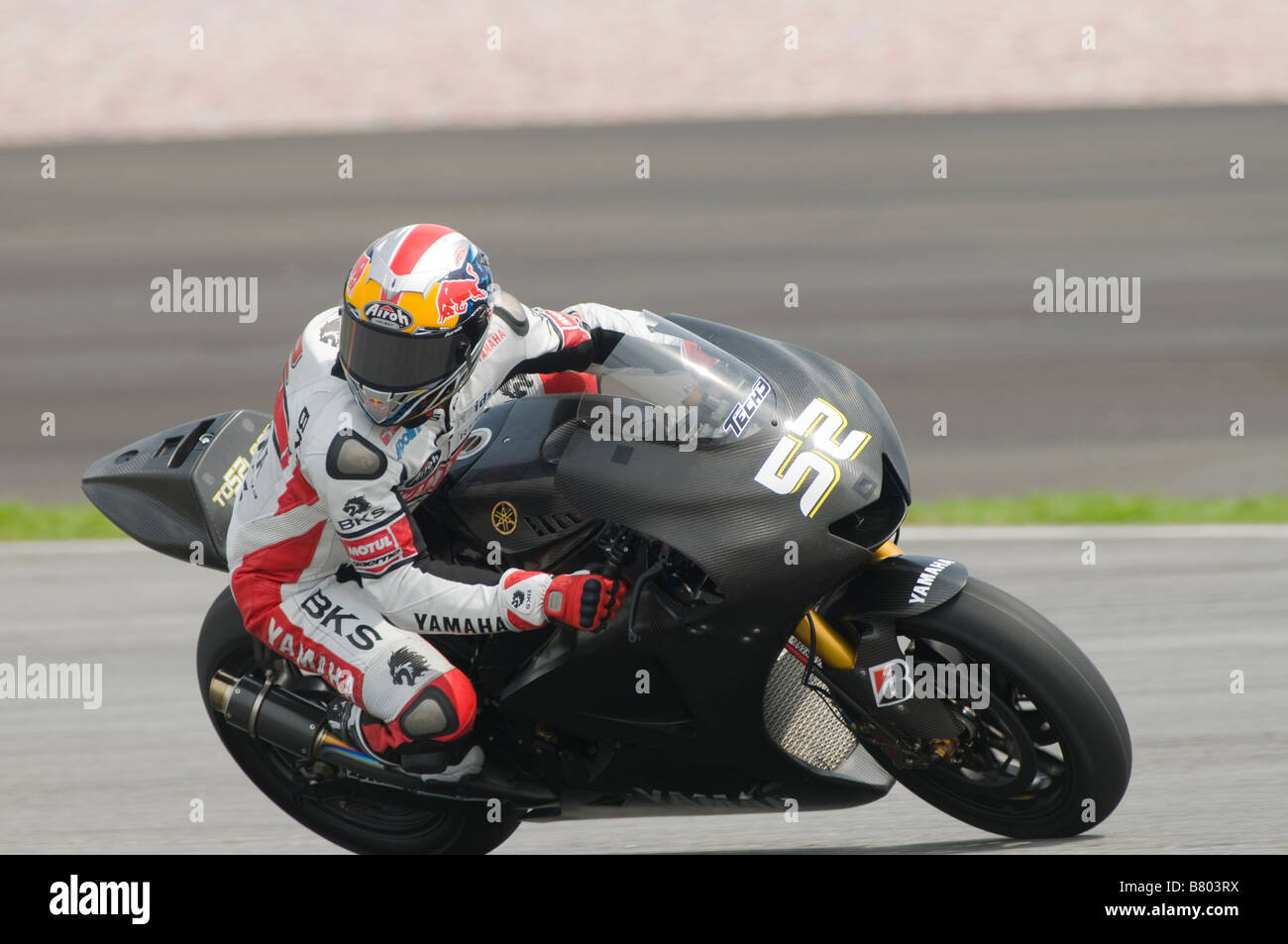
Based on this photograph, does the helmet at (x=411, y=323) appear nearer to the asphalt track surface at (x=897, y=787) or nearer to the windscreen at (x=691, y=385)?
the windscreen at (x=691, y=385)

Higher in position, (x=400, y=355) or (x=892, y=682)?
(x=400, y=355)

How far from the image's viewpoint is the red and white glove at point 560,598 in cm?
379

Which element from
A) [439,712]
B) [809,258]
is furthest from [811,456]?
[809,258]

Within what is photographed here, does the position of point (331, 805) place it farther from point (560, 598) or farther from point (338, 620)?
point (560, 598)

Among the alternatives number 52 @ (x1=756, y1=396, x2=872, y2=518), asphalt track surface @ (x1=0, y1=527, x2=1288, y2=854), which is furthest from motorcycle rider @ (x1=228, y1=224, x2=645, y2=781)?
asphalt track surface @ (x1=0, y1=527, x2=1288, y2=854)

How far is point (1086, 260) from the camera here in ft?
37.8

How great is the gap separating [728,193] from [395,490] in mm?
9610

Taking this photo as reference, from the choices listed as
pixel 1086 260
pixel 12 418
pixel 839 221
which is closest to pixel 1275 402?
pixel 1086 260

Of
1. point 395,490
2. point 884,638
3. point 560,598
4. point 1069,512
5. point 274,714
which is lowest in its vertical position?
point 1069,512

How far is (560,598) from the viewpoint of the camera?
3801 mm

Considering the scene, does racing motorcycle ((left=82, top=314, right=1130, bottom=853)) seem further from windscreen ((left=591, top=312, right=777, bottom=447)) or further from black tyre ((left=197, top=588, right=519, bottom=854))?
black tyre ((left=197, top=588, right=519, bottom=854))

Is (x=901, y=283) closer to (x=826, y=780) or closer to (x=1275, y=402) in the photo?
(x=1275, y=402)

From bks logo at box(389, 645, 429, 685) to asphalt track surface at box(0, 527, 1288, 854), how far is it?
81 cm

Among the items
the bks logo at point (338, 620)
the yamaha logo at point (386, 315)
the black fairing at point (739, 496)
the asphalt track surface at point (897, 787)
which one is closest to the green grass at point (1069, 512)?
the asphalt track surface at point (897, 787)
